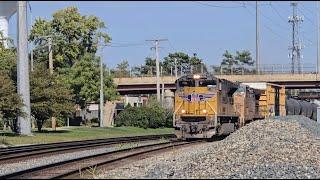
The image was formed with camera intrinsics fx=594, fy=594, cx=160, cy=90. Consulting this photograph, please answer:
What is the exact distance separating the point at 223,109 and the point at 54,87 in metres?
18.8

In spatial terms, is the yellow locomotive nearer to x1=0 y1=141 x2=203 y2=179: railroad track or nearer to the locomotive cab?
the locomotive cab

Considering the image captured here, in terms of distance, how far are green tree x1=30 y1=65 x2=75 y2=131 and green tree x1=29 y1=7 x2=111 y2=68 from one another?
3871cm

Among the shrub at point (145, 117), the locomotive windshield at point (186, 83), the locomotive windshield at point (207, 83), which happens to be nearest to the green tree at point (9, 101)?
the locomotive windshield at point (186, 83)

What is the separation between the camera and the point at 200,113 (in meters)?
32.0

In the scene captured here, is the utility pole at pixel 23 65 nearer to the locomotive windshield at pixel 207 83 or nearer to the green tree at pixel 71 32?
the locomotive windshield at pixel 207 83

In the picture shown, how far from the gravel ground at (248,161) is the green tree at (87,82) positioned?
49516mm

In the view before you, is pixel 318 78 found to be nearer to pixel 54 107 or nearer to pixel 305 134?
pixel 54 107

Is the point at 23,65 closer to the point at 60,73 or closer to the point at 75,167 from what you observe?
the point at 75,167

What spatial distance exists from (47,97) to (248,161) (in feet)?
101

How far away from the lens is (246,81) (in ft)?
276

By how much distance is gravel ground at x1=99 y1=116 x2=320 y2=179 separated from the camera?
1505 cm

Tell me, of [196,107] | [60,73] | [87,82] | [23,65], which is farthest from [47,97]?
[60,73]

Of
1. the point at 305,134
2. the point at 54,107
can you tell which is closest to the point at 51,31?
the point at 54,107

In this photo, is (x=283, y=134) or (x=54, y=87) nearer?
(x=283, y=134)
